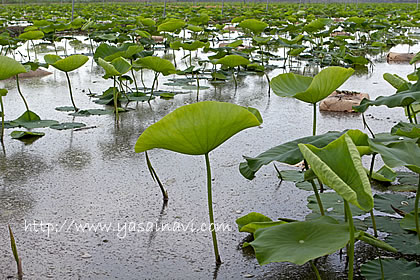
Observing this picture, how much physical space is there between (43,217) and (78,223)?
0.43 feet

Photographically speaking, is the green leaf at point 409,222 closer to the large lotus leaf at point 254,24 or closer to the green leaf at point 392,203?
the green leaf at point 392,203

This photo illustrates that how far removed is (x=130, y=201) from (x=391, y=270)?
3.04 feet

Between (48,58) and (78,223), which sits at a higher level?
(48,58)

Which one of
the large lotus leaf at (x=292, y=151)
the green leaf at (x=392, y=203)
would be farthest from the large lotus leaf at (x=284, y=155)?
the green leaf at (x=392, y=203)

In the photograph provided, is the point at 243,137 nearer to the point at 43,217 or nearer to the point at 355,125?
the point at 355,125

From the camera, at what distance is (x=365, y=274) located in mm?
1175

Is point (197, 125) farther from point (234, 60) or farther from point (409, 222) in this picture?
point (234, 60)

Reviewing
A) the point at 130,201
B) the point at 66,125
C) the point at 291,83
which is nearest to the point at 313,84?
the point at 291,83

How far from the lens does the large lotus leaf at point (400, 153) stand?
1.02 m

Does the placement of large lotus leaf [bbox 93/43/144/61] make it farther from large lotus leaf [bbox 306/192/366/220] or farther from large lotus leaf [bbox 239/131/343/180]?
large lotus leaf [bbox 239/131/343/180]

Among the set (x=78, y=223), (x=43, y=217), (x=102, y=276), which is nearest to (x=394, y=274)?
(x=102, y=276)

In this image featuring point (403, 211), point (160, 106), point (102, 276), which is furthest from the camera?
point (160, 106)

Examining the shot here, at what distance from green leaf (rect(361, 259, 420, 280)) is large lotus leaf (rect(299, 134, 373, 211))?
0.29m

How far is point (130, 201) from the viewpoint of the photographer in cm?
181
